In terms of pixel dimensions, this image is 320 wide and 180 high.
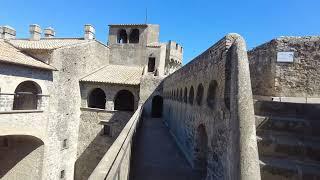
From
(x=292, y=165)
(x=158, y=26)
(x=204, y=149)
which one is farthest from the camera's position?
(x=158, y=26)

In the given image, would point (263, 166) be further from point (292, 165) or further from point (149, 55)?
point (149, 55)

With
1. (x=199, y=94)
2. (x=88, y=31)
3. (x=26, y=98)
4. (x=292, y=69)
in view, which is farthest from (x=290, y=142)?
(x=88, y=31)

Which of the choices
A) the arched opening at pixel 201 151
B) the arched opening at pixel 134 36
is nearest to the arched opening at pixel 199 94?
the arched opening at pixel 201 151

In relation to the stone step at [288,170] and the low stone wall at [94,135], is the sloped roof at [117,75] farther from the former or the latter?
the stone step at [288,170]

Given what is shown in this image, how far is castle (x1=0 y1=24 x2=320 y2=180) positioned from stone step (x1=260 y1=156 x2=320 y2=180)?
0.05 feet

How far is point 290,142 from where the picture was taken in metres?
4.18

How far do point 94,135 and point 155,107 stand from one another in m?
5.87

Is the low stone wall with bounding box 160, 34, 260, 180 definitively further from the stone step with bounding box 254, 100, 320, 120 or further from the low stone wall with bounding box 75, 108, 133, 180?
the low stone wall with bounding box 75, 108, 133, 180

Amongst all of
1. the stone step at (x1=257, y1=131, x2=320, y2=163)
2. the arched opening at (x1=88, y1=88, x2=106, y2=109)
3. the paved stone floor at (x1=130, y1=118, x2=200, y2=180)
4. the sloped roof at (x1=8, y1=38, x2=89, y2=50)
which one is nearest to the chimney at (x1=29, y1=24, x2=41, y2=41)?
the sloped roof at (x1=8, y1=38, x2=89, y2=50)

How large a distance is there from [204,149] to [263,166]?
12.6 feet

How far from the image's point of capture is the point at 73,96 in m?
20.9

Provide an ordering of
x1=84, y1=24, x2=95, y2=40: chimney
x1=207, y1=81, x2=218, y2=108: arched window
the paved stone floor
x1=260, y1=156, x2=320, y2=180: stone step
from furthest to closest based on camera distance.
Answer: x1=84, y1=24, x2=95, y2=40: chimney < the paved stone floor < x1=207, y1=81, x2=218, y2=108: arched window < x1=260, y1=156, x2=320, y2=180: stone step

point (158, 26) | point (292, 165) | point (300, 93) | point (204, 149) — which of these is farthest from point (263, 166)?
point (158, 26)

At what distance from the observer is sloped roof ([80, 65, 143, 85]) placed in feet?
72.5
